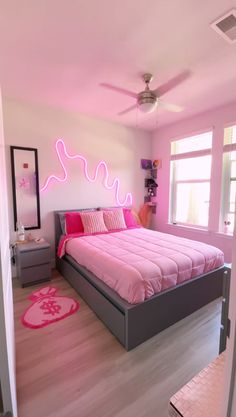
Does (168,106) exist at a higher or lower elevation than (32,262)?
higher

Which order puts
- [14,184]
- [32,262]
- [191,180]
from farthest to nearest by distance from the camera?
[191,180]
[14,184]
[32,262]

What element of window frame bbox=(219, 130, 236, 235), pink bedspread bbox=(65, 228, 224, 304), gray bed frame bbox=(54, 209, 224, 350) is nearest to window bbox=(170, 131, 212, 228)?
window frame bbox=(219, 130, 236, 235)

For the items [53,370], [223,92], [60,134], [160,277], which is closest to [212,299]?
[160,277]

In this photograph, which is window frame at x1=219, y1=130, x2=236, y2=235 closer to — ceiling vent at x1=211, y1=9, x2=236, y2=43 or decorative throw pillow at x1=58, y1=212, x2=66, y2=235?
ceiling vent at x1=211, y1=9, x2=236, y2=43

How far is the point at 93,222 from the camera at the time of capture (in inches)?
126

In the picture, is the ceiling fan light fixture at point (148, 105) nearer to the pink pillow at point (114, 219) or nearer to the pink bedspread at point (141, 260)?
the pink bedspread at point (141, 260)

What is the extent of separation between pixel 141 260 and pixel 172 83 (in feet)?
6.81

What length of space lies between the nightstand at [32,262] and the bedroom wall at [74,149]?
423mm

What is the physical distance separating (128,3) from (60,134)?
215 centimetres

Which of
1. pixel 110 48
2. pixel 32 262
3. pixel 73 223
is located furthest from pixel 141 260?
pixel 110 48

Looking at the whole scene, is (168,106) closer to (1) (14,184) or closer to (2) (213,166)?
(2) (213,166)

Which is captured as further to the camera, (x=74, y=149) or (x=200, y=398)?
(x=74, y=149)

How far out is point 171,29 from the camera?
5.25 ft

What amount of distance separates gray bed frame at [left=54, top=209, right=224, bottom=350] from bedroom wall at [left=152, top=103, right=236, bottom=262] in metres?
1.07
